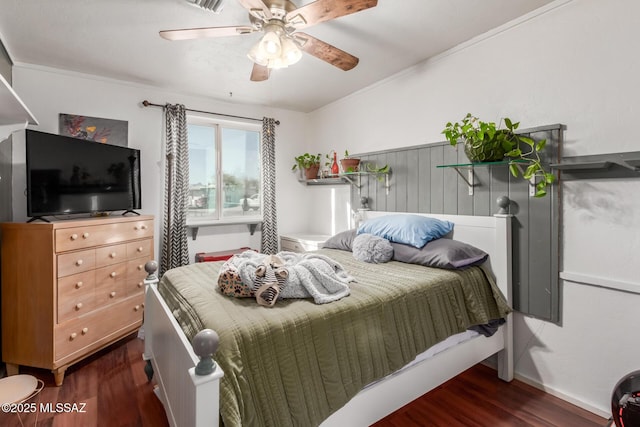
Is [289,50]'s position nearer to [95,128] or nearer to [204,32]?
[204,32]

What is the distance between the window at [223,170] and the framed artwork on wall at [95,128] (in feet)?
2.31

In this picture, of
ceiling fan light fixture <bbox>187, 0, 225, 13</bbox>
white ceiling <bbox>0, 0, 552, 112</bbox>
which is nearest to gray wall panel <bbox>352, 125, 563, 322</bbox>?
white ceiling <bbox>0, 0, 552, 112</bbox>

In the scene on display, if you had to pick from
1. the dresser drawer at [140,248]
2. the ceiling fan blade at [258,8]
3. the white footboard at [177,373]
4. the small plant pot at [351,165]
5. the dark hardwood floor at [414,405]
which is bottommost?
the dark hardwood floor at [414,405]

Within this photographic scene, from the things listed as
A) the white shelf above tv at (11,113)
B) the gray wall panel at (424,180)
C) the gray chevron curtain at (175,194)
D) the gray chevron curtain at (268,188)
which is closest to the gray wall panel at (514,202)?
the gray wall panel at (424,180)

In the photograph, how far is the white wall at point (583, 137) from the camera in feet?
5.63

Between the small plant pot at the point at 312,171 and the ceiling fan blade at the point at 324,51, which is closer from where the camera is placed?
the ceiling fan blade at the point at 324,51

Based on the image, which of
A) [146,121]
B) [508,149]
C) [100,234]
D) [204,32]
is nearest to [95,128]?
[146,121]

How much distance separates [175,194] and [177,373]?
7.87ft

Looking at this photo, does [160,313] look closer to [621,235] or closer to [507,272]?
[507,272]

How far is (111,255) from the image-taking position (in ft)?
8.47

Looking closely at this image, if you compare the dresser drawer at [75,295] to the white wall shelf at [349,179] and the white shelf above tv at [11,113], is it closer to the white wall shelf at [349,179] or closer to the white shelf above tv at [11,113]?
the white shelf above tv at [11,113]

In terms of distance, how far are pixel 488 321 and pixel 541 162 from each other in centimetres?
108

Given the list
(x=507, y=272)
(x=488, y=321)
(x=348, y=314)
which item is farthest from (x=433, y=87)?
(x=348, y=314)

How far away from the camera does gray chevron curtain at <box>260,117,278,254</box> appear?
13.0 feet
